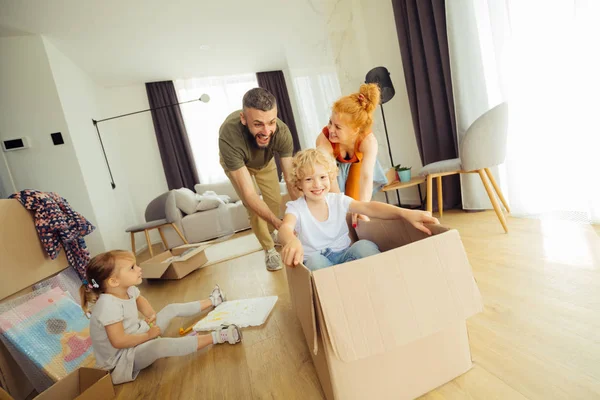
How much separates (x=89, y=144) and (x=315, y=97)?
9.10 feet

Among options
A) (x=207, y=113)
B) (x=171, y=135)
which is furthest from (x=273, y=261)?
(x=207, y=113)

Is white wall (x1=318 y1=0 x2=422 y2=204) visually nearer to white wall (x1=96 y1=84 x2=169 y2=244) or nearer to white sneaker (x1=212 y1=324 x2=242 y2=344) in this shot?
white sneaker (x1=212 y1=324 x2=242 y2=344)

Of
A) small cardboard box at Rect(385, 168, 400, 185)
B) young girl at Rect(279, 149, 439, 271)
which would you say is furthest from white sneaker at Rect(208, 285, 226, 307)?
small cardboard box at Rect(385, 168, 400, 185)

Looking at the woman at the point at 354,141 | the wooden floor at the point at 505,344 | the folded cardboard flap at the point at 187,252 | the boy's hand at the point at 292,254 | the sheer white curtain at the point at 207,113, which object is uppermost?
the sheer white curtain at the point at 207,113

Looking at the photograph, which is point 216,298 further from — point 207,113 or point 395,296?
point 207,113

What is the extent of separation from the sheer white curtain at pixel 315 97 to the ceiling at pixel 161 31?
1.36 ft

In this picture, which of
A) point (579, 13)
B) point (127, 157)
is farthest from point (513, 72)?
point (127, 157)

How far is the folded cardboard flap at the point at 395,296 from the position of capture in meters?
0.62

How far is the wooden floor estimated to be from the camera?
2.44ft

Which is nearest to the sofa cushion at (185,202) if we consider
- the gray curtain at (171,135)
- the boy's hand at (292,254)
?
the gray curtain at (171,135)

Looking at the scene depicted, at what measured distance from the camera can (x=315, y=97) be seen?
13.2 ft

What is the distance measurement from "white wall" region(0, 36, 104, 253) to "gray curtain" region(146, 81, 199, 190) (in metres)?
1.84

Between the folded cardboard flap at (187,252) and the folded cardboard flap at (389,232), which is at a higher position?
the folded cardboard flap at (389,232)

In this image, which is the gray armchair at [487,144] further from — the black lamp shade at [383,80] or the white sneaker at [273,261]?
the white sneaker at [273,261]
